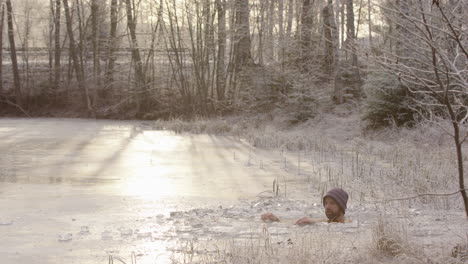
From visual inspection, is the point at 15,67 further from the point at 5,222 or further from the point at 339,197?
the point at 339,197

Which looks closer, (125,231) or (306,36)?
(125,231)

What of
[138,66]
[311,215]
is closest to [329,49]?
[138,66]

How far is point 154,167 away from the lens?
12852 millimetres

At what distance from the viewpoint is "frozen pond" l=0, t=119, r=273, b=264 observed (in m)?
6.44

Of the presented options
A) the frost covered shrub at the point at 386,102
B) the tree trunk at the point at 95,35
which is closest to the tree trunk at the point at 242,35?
the tree trunk at the point at 95,35

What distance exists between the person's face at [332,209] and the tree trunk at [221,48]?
59.4 feet

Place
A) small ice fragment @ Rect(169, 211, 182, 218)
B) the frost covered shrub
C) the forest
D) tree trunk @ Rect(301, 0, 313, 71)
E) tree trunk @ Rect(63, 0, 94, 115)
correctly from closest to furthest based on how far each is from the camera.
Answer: the forest, small ice fragment @ Rect(169, 211, 182, 218), the frost covered shrub, tree trunk @ Rect(301, 0, 313, 71), tree trunk @ Rect(63, 0, 94, 115)

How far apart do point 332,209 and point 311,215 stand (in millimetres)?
613

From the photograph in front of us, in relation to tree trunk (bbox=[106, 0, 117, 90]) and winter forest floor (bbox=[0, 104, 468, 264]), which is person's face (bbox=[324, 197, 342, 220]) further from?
tree trunk (bbox=[106, 0, 117, 90])

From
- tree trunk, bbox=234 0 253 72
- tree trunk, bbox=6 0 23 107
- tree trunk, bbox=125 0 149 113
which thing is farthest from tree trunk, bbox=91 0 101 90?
tree trunk, bbox=234 0 253 72

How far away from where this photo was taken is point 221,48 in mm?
26188

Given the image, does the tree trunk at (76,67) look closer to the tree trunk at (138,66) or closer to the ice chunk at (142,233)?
the tree trunk at (138,66)

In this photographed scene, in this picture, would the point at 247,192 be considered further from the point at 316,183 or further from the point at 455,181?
the point at 455,181

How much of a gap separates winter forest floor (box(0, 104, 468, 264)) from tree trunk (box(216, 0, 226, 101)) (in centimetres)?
1096
